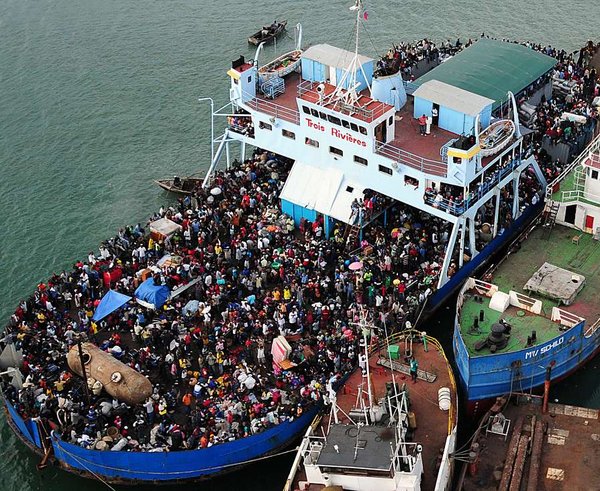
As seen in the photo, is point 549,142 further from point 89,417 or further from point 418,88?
point 89,417

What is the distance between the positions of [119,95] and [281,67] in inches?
798

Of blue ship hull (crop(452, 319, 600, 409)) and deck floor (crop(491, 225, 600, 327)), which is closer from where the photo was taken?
blue ship hull (crop(452, 319, 600, 409))

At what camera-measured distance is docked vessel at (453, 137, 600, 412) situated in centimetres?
4253

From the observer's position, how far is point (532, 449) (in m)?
38.3

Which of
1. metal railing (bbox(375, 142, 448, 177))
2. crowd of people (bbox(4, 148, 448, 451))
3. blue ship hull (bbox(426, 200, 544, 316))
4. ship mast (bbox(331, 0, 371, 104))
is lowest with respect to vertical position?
blue ship hull (bbox(426, 200, 544, 316))

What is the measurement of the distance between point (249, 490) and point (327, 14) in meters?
52.7

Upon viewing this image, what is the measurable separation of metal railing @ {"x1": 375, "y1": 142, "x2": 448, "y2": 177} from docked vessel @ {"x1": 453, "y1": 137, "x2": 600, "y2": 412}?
5.64 metres

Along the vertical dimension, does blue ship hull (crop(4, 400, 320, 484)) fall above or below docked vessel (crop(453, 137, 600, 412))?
below

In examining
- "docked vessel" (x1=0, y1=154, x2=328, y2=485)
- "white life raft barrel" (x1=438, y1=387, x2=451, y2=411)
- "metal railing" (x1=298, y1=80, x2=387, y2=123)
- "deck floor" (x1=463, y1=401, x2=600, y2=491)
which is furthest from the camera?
"metal railing" (x1=298, y1=80, x2=387, y2=123)

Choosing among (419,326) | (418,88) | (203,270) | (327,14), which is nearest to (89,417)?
(203,270)

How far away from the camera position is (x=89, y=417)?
4131 centimetres

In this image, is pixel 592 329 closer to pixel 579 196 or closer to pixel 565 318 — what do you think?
pixel 565 318

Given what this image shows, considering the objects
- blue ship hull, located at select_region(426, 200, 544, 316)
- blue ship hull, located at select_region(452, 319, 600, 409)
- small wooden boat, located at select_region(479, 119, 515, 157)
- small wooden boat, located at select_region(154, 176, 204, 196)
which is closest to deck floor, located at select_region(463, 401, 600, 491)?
blue ship hull, located at select_region(452, 319, 600, 409)

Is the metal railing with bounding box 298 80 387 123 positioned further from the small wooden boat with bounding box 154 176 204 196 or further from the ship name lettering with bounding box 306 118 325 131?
the small wooden boat with bounding box 154 176 204 196
